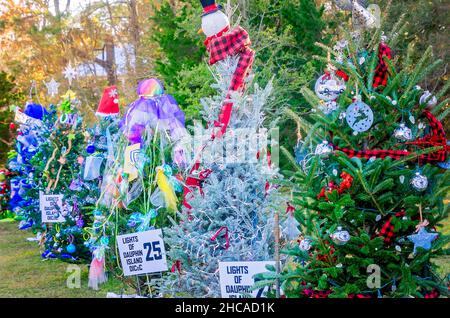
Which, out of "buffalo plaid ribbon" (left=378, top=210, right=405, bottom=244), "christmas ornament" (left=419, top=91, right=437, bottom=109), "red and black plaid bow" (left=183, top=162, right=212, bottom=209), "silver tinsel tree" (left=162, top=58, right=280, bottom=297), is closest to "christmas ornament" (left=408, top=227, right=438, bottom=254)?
"buffalo plaid ribbon" (left=378, top=210, right=405, bottom=244)

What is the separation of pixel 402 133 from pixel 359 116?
289 millimetres

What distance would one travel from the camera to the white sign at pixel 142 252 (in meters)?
6.82

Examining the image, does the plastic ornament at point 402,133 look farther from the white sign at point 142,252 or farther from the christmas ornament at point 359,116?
the white sign at point 142,252

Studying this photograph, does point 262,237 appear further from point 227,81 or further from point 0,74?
point 0,74

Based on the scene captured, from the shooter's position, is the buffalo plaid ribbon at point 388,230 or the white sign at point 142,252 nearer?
the buffalo plaid ribbon at point 388,230

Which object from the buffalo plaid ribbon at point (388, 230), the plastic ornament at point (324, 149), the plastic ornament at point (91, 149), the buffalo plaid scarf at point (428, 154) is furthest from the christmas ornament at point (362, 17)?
the plastic ornament at point (91, 149)

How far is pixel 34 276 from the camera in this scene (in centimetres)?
1031

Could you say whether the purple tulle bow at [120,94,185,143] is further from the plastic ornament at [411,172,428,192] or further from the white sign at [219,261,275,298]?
the plastic ornament at [411,172,428,192]

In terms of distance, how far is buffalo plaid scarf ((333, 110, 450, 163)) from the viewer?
4699 millimetres

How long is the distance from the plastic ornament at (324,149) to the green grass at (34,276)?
3.94 meters

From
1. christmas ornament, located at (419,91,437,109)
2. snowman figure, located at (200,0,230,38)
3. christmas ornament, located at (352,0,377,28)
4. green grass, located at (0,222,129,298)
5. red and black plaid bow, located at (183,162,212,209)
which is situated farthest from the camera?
green grass, located at (0,222,129,298)

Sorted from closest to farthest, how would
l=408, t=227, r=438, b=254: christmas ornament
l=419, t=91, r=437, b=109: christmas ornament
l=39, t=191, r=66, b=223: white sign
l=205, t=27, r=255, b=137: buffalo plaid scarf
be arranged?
l=408, t=227, r=438, b=254: christmas ornament < l=419, t=91, r=437, b=109: christmas ornament < l=205, t=27, r=255, b=137: buffalo plaid scarf < l=39, t=191, r=66, b=223: white sign

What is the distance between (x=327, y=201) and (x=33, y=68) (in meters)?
38.7

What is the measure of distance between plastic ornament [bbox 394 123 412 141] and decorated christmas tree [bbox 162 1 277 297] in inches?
77.1
